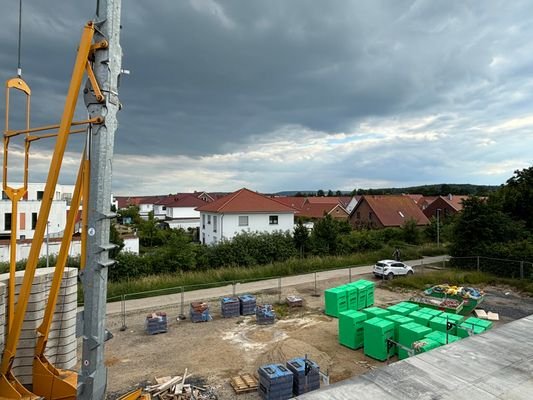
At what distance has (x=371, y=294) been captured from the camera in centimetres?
1678

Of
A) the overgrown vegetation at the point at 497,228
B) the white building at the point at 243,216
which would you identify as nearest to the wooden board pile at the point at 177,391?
the overgrown vegetation at the point at 497,228

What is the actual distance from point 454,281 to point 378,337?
1330cm

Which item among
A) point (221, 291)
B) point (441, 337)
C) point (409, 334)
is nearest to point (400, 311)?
point (409, 334)

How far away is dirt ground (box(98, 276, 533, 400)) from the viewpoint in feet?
33.8

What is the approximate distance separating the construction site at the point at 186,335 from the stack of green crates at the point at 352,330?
38 mm

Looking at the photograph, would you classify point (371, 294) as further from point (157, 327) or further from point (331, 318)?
point (157, 327)

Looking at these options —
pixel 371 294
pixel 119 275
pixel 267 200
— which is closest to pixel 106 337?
pixel 371 294

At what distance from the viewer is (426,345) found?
9906 mm

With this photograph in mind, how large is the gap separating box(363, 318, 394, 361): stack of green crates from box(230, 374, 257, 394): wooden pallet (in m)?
4.04

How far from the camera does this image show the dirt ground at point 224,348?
33.8 ft

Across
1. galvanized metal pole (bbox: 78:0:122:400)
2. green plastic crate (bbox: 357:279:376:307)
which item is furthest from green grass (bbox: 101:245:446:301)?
galvanized metal pole (bbox: 78:0:122:400)

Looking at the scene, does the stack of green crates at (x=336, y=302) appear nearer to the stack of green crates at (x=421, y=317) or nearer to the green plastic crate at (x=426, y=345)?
the stack of green crates at (x=421, y=317)

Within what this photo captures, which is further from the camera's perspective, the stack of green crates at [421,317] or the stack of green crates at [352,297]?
the stack of green crates at [352,297]

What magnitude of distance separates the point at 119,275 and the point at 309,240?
14948 mm
